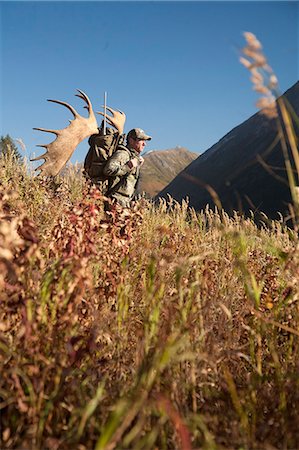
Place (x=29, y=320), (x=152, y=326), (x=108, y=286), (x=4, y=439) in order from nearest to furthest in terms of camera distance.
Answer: (x=4, y=439) < (x=29, y=320) < (x=152, y=326) < (x=108, y=286)

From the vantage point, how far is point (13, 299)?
1.70 meters


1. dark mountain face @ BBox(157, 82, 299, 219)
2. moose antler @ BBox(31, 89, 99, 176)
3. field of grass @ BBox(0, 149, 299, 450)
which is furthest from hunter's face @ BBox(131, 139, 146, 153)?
dark mountain face @ BBox(157, 82, 299, 219)

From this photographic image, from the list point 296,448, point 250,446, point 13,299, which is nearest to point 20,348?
point 13,299

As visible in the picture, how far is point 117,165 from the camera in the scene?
616 centimetres

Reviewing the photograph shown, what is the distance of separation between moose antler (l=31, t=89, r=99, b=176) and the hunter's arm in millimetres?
644

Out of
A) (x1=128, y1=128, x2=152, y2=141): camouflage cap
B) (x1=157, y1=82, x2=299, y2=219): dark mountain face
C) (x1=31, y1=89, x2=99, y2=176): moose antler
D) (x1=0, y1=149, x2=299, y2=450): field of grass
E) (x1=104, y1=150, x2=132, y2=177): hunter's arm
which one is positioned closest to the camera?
(x1=0, y1=149, x2=299, y2=450): field of grass

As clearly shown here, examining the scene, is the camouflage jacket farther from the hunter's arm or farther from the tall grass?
the tall grass

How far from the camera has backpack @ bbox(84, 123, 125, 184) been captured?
258 inches

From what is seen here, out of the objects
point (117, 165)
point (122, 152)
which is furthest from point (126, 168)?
point (122, 152)

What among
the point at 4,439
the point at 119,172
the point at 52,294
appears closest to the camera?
the point at 4,439

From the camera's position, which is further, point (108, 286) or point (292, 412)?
point (108, 286)

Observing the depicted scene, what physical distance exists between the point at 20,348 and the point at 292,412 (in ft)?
3.78

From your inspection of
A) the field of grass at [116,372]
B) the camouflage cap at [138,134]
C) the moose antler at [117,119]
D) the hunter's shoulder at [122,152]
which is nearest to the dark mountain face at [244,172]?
the moose antler at [117,119]

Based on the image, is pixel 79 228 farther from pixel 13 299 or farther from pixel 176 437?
pixel 176 437
